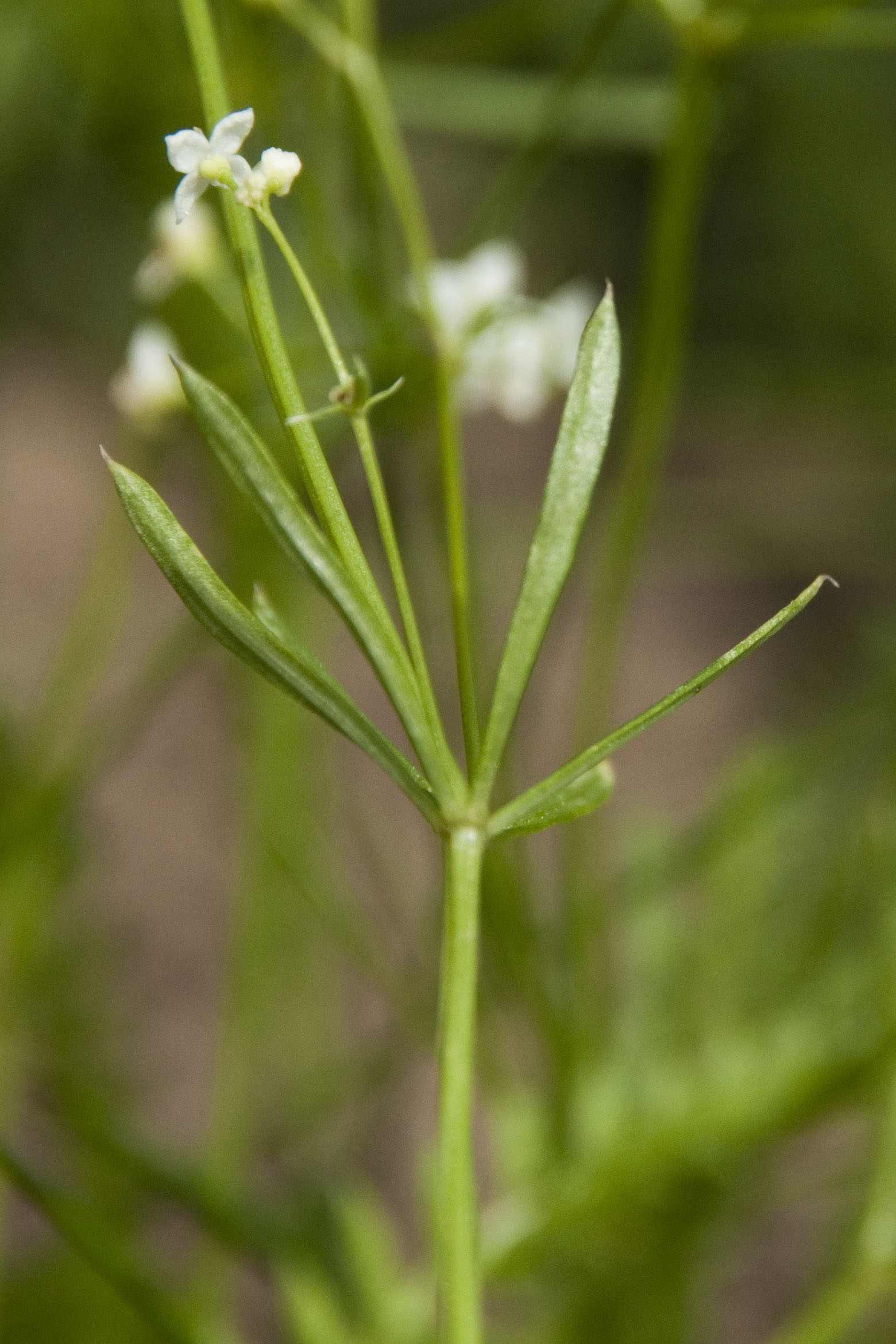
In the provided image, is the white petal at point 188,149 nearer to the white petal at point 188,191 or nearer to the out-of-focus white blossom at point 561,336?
the white petal at point 188,191

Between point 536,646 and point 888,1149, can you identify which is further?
point 888,1149

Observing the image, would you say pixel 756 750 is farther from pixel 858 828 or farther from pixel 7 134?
pixel 7 134

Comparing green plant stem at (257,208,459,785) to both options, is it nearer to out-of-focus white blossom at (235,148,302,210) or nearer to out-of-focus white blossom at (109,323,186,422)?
out-of-focus white blossom at (235,148,302,210)

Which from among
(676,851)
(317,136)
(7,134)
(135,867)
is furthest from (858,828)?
(135,867)

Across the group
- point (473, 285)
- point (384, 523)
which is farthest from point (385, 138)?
point (384, 523)

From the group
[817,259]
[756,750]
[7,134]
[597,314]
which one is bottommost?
[756,750]

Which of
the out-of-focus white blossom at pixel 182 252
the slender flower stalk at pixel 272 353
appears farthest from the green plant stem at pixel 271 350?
the out-of-focus white blossom at pixel 182 252

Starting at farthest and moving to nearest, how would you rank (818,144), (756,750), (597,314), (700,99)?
(818,144) → (756,750) → (700,99) → (597,314)

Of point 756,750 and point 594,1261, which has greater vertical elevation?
point 756,750
